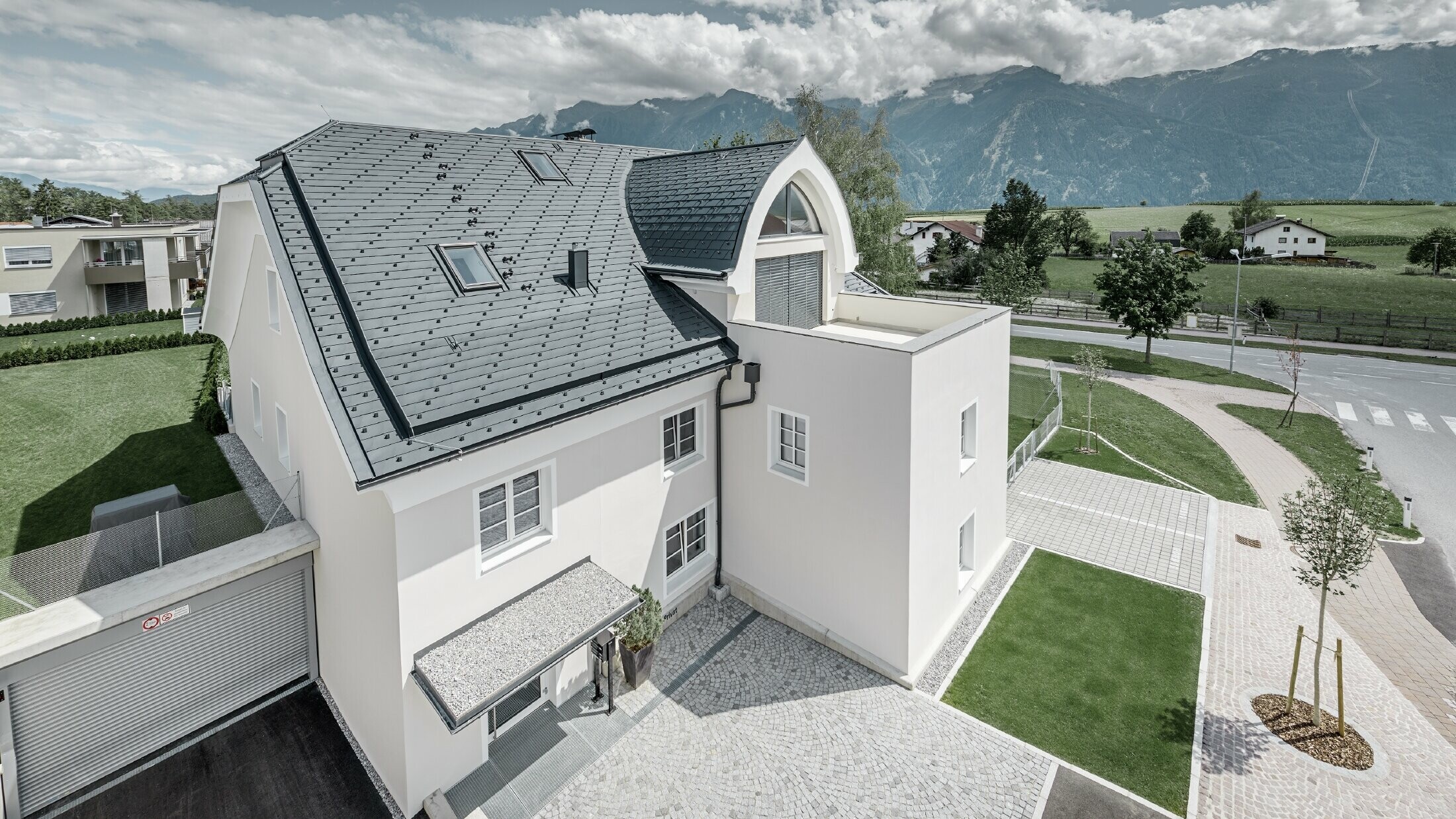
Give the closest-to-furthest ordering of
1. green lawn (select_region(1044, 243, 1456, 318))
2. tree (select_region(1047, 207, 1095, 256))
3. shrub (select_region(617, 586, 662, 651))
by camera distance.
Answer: shrub (select_region(617, 586, 662, 651)) < green lawn (select_region(1044, 243, 1456, 318)) < tree (select_region(1047, 207, 1095, 256))

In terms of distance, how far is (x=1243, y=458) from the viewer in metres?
25.4

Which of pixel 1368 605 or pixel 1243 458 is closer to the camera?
pixel 1368 605

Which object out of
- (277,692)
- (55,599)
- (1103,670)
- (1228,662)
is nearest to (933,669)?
(1103,670)

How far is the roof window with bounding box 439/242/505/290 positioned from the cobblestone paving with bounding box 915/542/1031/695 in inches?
438

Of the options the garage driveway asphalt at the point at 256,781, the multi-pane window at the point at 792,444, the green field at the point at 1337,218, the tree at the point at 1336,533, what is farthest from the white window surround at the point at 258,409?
the green field at the point at 1337,218

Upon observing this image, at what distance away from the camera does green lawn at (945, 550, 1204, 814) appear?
36.6 ft

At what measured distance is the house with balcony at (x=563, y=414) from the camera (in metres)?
9.58

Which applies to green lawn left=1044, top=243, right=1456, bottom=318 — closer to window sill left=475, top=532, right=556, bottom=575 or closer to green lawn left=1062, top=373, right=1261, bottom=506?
green lawn left=1062, top=373, right=1261, bottom=506

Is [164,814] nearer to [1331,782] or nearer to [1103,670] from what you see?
[1103,670]

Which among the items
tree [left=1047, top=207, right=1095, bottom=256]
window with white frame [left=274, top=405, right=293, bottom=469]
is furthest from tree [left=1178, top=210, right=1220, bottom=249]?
window with white frame [left=274, top=405, right=293, bottom=469]

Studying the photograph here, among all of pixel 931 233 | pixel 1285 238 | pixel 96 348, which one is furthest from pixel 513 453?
pixel 1285 238

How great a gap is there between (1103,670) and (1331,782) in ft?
11.5

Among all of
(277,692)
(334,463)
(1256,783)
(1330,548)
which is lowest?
(1256,783)

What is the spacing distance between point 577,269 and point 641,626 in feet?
23.1
